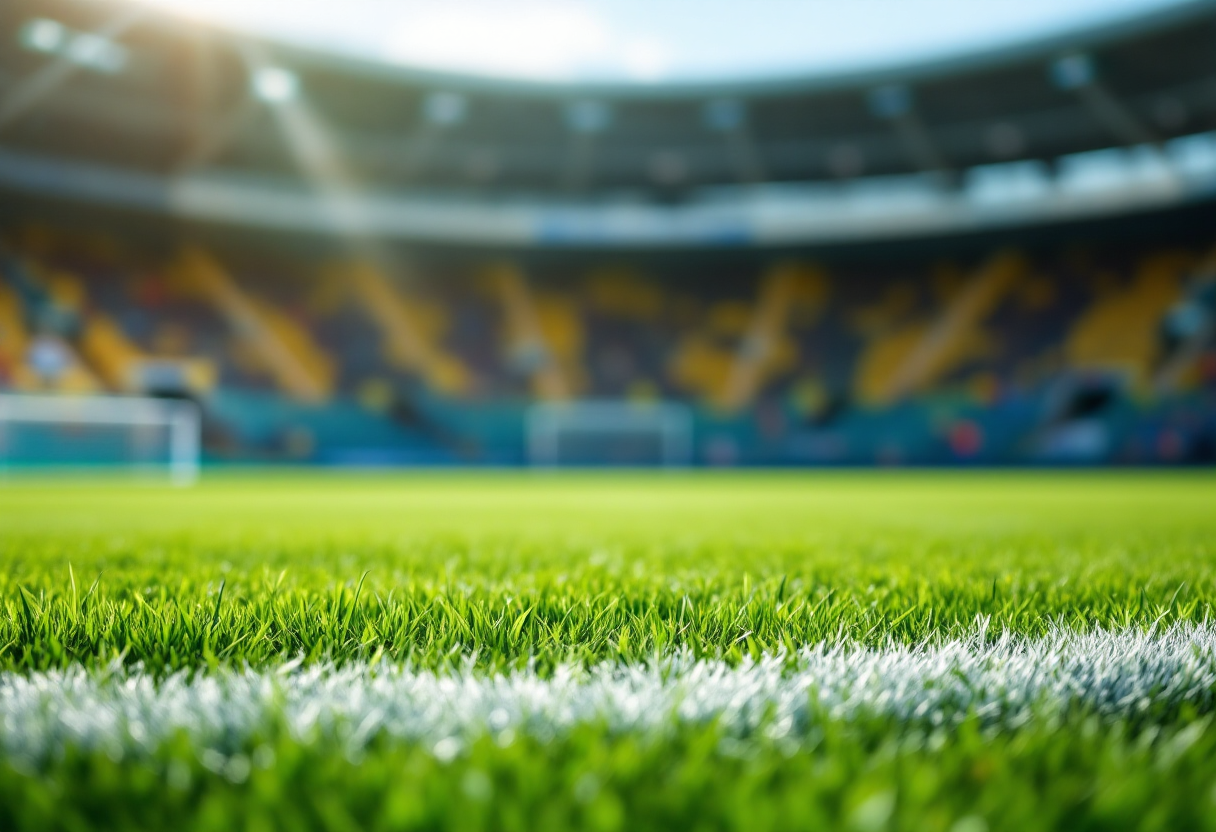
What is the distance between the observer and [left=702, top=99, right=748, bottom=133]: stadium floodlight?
2044 cm

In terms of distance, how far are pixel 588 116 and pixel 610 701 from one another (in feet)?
71.9

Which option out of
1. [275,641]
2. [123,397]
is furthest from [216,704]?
[123,397]

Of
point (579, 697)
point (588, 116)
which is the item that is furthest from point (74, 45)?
point (579, 697)

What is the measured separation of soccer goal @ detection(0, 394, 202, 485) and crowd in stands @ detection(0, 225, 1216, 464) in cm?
263

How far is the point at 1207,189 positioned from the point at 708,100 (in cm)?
1147

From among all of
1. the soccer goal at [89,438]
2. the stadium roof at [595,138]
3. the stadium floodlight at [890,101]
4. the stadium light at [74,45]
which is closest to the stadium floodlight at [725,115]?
the stadium roof at [595,138]

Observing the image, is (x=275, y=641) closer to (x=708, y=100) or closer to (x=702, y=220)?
(x=708, y=100)

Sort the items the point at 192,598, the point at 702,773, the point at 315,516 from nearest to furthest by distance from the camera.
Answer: the point at 702,773 → the point at 192,598 → the point at 315,516

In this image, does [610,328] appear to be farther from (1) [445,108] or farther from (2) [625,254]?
(1) [445,108]

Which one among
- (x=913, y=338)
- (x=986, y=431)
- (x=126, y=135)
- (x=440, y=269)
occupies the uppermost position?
(x=126, y=135)

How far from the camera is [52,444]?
50.1 ft

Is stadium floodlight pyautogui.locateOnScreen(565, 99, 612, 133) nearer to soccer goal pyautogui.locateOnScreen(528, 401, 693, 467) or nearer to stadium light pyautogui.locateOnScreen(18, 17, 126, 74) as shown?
soccer goal pyautogui.locateOnScreen(528, 401, 693, 467)

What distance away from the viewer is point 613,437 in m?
22.0

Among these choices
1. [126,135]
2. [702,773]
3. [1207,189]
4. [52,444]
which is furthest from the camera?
[126,135]
